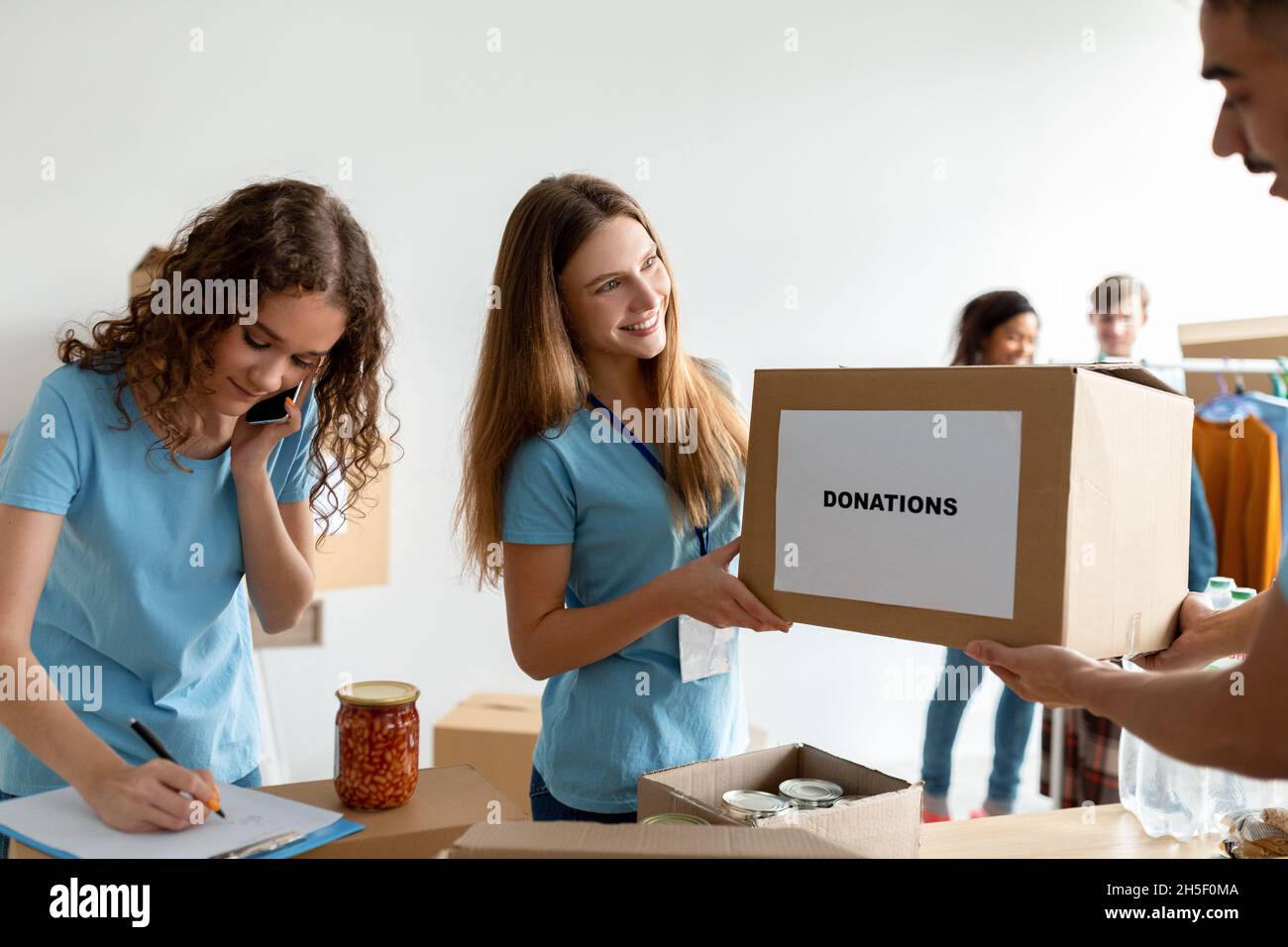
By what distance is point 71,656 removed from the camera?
1231mm

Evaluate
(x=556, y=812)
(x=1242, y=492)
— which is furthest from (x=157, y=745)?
(x=1242, y=492)

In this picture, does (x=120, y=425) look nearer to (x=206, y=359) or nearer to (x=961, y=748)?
(x=206, y=359)

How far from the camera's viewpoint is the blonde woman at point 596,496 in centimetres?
137

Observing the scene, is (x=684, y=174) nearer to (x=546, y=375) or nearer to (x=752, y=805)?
(x=546, y=375)

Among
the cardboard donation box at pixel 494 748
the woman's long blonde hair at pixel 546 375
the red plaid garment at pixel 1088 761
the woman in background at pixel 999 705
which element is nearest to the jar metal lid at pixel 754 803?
the woman's long blonde hair at pixel 546 375

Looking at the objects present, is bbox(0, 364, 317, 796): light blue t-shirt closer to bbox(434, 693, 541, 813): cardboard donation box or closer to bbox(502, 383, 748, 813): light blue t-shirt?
bbox(502, 383, 748, 813): light blue t-shirt

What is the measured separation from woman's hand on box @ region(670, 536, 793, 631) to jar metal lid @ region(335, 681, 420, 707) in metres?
0.34

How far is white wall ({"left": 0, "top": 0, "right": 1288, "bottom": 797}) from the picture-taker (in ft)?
10.0

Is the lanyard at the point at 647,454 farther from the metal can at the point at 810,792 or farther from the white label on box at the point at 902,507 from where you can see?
the metal can at the point at 810,792

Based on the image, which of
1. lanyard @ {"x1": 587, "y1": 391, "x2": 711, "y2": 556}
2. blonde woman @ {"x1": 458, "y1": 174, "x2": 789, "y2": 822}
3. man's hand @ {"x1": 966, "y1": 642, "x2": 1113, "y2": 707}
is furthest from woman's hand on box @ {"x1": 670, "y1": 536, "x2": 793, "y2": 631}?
man's hand @ {"x1": 966, "y1": 642, "x2": 1113, "y2": 707}

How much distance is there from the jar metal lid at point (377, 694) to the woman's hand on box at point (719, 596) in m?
0.34

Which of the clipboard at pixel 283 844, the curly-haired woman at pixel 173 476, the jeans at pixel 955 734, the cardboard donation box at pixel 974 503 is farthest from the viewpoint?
the jeans at pixel 955 734

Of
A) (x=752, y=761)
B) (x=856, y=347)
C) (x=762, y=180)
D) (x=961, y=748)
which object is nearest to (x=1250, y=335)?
(x=856, y=347)
